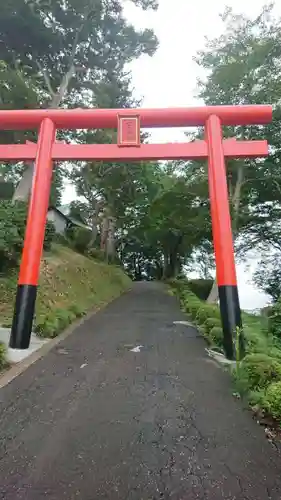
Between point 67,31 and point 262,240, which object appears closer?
point 67,31

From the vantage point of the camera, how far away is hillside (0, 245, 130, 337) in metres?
9.92

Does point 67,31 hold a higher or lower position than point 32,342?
higher

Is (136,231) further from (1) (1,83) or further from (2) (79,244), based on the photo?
(1) (1,83)

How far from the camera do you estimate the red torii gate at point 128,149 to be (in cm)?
768

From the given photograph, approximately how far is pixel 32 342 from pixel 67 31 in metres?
16.3

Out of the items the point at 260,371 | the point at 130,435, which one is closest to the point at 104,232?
the point at 260,371

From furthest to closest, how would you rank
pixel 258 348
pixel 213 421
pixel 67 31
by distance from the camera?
pixel 67 31
pixel 258 348
pixel 213 421

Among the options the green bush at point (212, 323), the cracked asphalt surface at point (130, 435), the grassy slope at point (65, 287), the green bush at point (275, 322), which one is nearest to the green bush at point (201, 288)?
the grassy slope at point (65, 287)

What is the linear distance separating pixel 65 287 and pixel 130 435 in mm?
11544

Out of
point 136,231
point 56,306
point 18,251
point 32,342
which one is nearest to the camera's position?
point 32,342

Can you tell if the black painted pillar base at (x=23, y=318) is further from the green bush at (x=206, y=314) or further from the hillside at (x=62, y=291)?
the green bush at (x=206, y=314)

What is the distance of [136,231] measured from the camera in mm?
34812

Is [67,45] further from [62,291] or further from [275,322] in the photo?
[275,322]

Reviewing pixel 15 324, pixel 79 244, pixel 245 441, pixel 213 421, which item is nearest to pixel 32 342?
pixel 15 324
